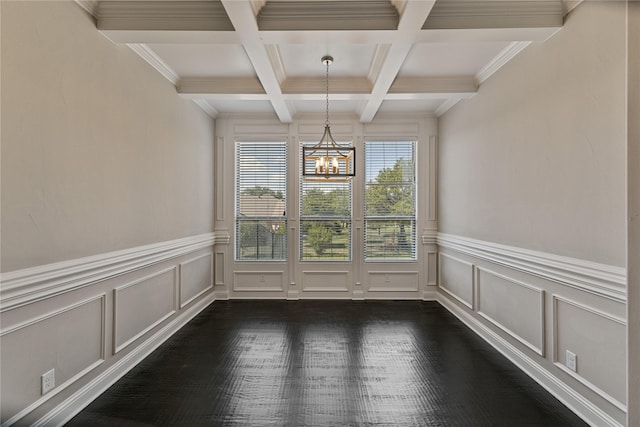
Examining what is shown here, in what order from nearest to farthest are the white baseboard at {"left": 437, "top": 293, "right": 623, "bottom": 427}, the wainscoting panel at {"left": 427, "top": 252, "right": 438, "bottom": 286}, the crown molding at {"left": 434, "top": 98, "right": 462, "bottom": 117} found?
the white baseboard at {"left": 437, "top": 293, "right": 623, "bottom": 427}
the crown molding at {"left": 434, "top": 98, "right": 462, "bottom": 117}
the wainscoting panel at {"left": 427, "top": 252, "right": 438, "bottom": 286}

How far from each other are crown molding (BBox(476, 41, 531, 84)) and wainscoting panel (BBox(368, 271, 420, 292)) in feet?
9.70

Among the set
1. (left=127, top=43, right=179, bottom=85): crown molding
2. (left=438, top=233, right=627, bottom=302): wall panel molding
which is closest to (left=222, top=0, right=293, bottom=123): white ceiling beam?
(left=127, top=43, right=179, bottom=85): crown molding

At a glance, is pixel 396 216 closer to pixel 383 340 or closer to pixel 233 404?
pixel 383 340

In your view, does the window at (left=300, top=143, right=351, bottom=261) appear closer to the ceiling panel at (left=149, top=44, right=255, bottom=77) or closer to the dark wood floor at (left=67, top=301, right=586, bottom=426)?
the dark wood floor at (left=67, top=301, right=586, bottom=426)

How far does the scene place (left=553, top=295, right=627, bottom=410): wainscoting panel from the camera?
207 cm

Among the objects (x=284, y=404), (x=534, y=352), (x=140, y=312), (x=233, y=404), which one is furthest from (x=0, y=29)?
(x=534, y=352)

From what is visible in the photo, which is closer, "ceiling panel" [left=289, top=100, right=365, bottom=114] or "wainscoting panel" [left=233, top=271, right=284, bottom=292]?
"ceiling panel" [left=289, top=100, right=365, bottom=114]

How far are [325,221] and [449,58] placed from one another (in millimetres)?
2918

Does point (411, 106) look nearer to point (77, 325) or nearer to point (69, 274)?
point (69, 274)

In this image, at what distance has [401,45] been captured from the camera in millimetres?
2867

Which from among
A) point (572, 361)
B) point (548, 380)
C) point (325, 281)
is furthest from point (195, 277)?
point (572, 361)

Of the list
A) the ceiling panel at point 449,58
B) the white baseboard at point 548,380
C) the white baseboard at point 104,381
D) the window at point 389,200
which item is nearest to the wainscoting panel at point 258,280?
the white baseboard at point 104,381

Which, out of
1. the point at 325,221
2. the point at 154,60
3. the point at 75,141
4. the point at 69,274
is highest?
the point at 154,60

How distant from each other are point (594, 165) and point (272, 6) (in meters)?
2.52
